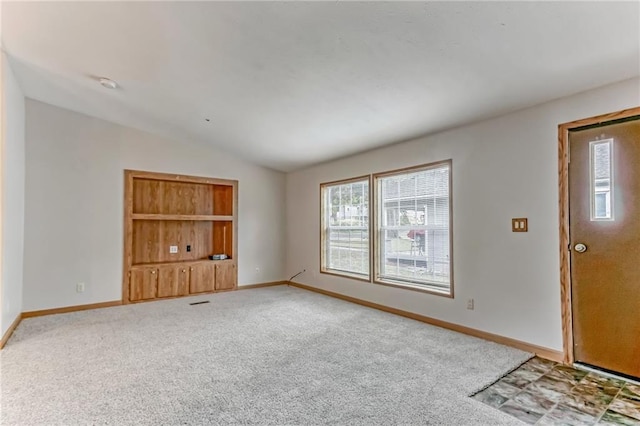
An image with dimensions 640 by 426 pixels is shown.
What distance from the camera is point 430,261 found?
4109mm

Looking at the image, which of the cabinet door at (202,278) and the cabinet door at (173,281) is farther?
the cabinet door at (202,278)

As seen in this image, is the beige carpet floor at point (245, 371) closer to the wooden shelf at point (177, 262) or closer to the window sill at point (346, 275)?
the window sill at point (346, 275)

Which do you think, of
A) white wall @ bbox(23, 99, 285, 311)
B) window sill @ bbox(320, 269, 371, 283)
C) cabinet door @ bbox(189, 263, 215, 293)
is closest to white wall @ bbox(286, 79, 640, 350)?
window sill @ bbox(320, 269, 371, 283)

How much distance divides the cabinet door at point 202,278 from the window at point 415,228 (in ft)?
9.69

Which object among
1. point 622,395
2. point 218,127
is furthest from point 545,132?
point 218,127

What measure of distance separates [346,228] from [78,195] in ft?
13.2

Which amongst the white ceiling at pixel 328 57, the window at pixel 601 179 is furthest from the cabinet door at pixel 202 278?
the window at pixel 601 179

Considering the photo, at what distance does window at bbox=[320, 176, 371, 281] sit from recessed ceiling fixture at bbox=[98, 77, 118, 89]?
334cm

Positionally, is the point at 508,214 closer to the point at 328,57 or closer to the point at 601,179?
the point at 601,179

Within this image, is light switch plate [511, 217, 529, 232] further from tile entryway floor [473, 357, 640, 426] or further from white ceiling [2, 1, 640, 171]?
tile entryway floor [473, 357, 640, 426]

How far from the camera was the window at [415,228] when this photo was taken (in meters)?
3.95

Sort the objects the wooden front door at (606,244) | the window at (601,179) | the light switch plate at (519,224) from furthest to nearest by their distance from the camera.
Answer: the light switch plate at (519,224), the window at (601,179), the wooden front door at (606,244)

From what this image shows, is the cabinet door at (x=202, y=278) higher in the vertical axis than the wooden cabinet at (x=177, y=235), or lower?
lower

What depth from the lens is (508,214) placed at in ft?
10.8
